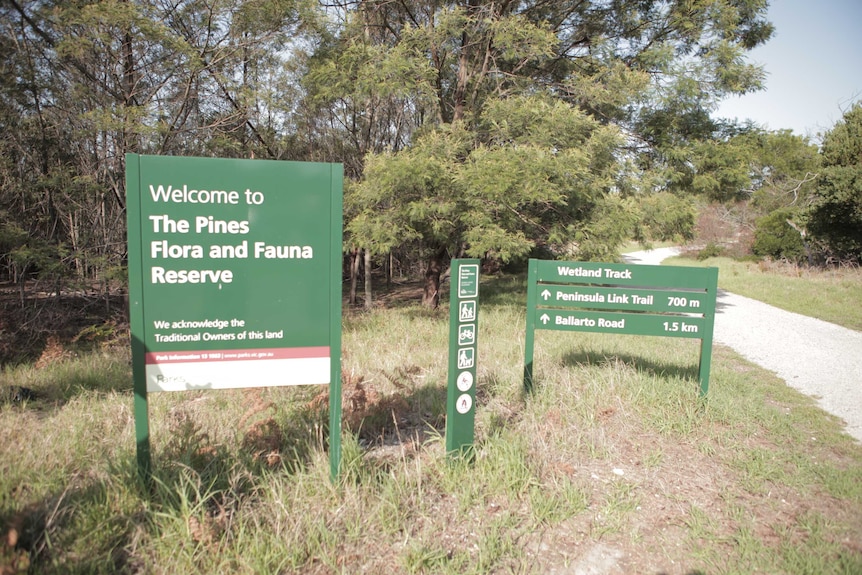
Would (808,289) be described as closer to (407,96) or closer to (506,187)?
(506,187)

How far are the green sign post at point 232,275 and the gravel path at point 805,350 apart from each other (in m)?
4.81

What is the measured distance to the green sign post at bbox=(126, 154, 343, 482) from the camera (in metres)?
3.06

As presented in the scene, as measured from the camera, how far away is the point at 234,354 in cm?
319

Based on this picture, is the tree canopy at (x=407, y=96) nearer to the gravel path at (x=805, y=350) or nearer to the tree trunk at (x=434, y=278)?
the tree trunk at (x=434, y=278)

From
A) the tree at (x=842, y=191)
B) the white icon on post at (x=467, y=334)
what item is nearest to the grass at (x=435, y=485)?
the white icon on post at (x=467, y=334)

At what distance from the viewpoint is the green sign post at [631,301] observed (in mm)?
5062

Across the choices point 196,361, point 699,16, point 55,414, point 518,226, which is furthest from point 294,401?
point 699,16

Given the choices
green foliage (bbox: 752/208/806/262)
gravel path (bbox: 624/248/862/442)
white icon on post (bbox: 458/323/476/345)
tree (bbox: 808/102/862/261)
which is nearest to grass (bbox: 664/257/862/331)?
gravel path (bbox: 624/248/862/442)

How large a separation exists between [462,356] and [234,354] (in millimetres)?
1437

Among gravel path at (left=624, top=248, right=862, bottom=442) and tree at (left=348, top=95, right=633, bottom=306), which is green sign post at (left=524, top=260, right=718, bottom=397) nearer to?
gravel path at (left=624, top=248, right=862, bottom=442)

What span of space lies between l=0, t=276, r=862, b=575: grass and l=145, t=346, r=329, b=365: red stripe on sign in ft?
2.00

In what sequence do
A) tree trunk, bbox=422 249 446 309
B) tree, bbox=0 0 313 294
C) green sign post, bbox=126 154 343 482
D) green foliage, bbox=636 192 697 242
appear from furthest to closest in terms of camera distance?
1. tree trunk, bbox=422 249 446 309
2. green foliage, bbox=636 192 697 242
3. tree, bbox=0 0 313 294
4. green sign post, bbox=126 154 343 482

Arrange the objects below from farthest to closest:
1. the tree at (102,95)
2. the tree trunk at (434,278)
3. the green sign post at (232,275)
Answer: the tree trunk at (434,278) < the tree at (102,95) < the green sign post at (232,275)

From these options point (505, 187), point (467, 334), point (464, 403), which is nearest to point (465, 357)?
point (467, 334)
